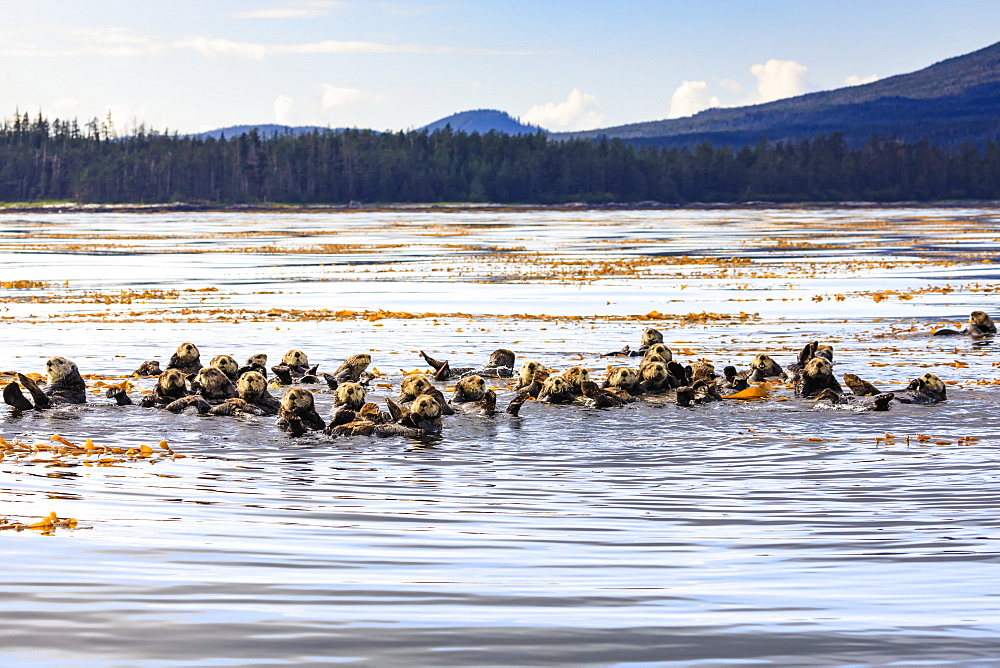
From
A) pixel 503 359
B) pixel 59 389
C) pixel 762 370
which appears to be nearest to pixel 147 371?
pixel 59 389

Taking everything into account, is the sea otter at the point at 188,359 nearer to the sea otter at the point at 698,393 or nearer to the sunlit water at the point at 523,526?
the sunlit water at the point at 523,526

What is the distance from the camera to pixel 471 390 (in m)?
17.1

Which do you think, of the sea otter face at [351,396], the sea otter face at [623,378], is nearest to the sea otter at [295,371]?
the sea otter face at [351,396]

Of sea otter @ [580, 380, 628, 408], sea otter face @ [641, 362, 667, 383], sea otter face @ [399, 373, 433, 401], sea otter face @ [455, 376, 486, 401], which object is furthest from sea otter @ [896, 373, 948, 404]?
sea otter face @ [399, 373, 433, 401]

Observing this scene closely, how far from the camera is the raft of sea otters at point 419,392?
1509 centimetres

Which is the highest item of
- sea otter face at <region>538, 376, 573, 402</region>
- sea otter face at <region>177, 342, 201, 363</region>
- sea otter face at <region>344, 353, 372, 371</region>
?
sea otter face at <region>177, 342, 201, 363</region>

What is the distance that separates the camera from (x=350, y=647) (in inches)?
263

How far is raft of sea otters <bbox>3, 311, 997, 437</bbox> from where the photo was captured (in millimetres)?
15086

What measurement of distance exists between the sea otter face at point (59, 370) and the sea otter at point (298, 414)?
3.46m

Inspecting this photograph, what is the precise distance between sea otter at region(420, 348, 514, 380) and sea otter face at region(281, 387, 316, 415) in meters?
5.15

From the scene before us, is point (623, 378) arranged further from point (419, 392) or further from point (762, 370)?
point (419, 392)

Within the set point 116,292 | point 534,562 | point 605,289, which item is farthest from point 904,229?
point 534,562

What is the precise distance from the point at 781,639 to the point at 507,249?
213 feet

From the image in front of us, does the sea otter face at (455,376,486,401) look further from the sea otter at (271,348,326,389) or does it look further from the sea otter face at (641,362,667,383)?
the sea otter at (271,348,326,389)
